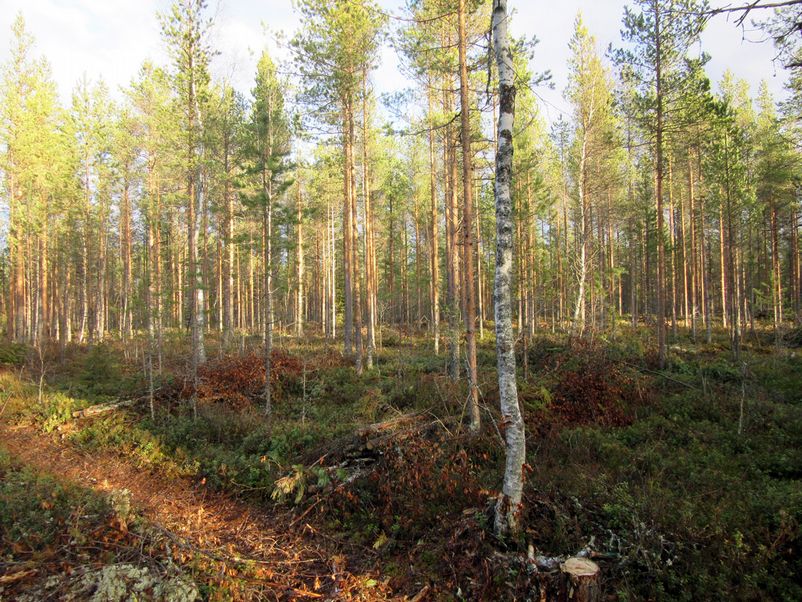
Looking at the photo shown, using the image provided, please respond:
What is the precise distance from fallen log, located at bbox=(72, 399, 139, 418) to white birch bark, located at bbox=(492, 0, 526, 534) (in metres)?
10.3

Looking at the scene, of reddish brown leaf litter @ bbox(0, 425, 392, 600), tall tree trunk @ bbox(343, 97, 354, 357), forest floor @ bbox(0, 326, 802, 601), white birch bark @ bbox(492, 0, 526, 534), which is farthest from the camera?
tall tree trunk @ bbox(343, 97, 354, 357)

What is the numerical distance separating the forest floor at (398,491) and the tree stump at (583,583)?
305mm

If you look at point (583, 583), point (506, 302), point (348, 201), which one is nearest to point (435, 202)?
point (348, 201)

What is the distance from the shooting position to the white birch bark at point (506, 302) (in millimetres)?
4887

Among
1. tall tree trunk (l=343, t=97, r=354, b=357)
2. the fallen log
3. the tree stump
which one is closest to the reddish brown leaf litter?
the fallen log

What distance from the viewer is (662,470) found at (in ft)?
20.7

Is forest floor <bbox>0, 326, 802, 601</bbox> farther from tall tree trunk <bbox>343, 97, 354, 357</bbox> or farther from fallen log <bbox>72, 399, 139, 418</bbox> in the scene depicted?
tall tree trunk <bbox>343, 97, 354, 357</bbox>

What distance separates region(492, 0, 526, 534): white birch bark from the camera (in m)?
4.89

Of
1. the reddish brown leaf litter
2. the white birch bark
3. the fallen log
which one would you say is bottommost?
the reddish brown leaf litter

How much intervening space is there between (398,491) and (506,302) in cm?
347

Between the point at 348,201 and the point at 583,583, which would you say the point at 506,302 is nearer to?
the point at 583,583

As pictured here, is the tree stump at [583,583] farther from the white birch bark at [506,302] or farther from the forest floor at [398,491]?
the white birch bark at [506,302]

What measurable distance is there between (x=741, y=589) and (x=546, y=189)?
20.0 m

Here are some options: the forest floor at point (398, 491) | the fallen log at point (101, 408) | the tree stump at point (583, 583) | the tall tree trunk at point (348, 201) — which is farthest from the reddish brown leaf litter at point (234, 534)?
the tall tree trunk at point (348, 201)
